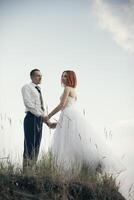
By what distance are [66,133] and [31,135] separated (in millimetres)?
310

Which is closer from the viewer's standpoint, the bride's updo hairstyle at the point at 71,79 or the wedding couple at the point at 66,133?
the wedding couple at the point at 66,133

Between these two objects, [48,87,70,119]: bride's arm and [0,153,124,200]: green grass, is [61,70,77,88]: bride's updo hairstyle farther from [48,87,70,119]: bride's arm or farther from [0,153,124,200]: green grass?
[0,153,124,200]: green grass

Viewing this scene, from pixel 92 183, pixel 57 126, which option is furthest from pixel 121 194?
pixel 57 126

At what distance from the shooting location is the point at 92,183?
5414 millimetres

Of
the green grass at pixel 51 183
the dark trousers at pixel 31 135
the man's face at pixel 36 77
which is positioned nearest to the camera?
the green grass at pixel 51 183

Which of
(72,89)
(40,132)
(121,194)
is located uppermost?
(72,89)

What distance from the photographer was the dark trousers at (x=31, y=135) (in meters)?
5.66

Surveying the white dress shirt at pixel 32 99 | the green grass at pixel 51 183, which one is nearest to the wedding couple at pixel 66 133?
the white dress shirt at pixel 32 99

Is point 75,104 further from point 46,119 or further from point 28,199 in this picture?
point 28,199

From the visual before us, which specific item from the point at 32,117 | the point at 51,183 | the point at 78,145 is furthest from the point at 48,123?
the point at 51,183

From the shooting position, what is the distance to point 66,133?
5.79 m

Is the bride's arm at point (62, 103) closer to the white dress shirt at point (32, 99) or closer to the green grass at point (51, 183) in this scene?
the white dress shirt at point (32, 99)

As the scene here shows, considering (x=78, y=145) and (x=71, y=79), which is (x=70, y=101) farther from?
(x=78, y=145)

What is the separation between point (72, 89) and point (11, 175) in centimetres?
108
